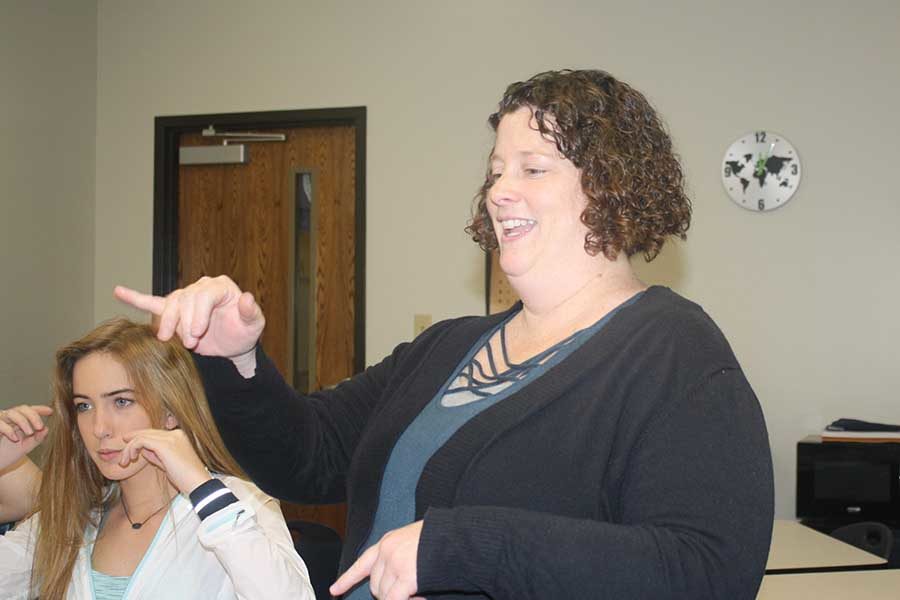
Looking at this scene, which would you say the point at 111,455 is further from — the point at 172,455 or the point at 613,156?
the point at 613,156

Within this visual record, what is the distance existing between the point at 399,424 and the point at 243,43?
3881 mm

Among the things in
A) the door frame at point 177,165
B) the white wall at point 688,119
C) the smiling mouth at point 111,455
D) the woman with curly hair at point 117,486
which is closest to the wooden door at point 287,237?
the door frame at point 177,165

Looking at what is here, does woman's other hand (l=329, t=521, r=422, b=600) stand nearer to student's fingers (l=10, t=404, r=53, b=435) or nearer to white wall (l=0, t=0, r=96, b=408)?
student's fingers (l=10, t=404, r=53, b=435)

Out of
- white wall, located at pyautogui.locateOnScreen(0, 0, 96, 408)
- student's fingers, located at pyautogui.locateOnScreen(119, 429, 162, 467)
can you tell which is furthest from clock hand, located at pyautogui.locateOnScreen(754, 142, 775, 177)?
white wall, located at pyautogui.locateOnScreen(0, 0, 96, 408)

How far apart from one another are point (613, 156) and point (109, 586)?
1.39 m

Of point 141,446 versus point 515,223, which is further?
point 141,446

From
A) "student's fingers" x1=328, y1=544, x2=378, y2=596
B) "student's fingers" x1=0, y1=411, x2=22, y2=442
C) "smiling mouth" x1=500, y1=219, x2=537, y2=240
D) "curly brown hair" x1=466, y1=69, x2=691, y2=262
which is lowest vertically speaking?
"student's fingers" x1=0, y1=411, x2=22, y2=442

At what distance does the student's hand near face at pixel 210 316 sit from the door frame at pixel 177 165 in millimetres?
3349

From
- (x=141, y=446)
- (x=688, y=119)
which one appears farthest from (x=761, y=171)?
(x=141, y=446)

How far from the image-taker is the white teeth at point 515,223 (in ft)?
4.01

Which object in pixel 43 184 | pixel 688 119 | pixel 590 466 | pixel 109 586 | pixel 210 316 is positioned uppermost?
pixel 688 119

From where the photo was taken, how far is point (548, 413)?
1.05m

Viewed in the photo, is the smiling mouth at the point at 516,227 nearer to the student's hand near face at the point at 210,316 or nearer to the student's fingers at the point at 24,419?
the student's hand near face at the point at 210,316

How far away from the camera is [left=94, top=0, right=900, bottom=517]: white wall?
4070 mm
